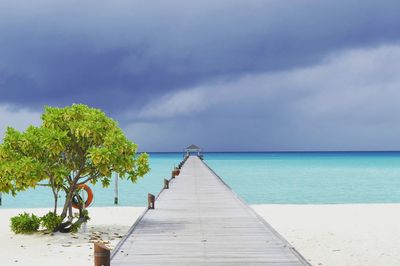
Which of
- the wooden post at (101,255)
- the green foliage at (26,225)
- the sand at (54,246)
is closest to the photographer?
the wooden post at (101,255)

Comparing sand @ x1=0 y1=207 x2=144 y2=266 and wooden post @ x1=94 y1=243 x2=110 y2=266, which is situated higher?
wooden post @ x1=94 y1=243 x2=110 y2=266

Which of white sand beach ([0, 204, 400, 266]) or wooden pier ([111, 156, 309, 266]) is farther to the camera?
white sand beach ([0, 204, 400, 266])

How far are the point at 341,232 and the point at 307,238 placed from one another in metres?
2.03

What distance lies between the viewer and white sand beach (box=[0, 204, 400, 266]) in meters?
12.7

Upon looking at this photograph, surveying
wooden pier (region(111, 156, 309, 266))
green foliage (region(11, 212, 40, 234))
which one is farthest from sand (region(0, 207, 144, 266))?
wooden pier (region(111, 156, 309, 266))

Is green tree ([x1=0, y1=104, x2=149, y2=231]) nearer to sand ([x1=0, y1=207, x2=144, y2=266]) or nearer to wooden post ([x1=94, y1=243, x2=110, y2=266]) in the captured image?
sand ([x1=0, y1=207, x2=144, y2=266])

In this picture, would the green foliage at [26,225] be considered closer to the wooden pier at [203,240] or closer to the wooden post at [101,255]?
the wooden pier at [203,240]

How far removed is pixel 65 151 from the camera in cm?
1457

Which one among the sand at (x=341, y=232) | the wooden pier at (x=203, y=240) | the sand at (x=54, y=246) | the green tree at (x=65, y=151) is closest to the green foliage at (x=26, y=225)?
the sand at (x=54, y=246)

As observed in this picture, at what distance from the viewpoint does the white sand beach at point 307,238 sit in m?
12.7

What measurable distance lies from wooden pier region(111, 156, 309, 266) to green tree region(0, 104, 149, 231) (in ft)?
6.28

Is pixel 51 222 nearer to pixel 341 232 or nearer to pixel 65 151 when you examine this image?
pixel 65 151

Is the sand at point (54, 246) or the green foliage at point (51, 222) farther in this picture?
the green foliage at point (51, 222)

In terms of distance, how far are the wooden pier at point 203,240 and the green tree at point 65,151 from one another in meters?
1.92
